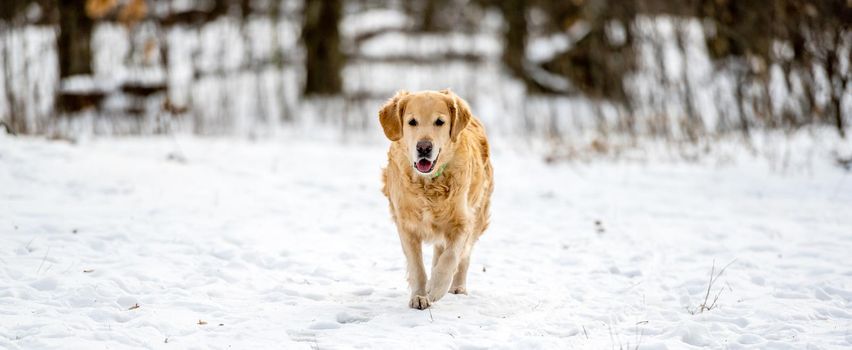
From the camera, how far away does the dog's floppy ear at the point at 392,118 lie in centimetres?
423

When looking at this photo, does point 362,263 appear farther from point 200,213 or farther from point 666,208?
point 666,208

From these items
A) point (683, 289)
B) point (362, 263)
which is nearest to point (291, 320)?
point (362, 263)

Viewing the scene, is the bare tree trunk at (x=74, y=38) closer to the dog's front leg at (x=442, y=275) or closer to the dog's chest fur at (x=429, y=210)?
the dog's chest fur at (x=429, y=210)

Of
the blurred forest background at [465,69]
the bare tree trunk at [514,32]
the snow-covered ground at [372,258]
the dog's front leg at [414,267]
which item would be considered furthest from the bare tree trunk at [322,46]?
the dog's front leg at [414,267]

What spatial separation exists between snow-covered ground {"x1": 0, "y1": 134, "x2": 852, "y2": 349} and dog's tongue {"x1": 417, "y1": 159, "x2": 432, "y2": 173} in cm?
80

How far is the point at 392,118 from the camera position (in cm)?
425

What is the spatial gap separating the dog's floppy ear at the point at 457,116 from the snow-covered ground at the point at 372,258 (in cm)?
102

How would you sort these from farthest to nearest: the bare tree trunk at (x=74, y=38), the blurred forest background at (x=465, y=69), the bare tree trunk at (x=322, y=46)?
the bare tree trunk at (x=322, y=46)
the bare tree trunk at (x=74, y=38)
the blurred forest background at (x=465, y=69)

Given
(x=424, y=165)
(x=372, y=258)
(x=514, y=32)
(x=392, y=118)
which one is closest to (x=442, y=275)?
(x=424, y=165)

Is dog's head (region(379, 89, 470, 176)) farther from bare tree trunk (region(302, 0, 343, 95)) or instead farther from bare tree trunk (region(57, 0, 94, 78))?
bare tree trunk (region(302, 0, 343, 95))

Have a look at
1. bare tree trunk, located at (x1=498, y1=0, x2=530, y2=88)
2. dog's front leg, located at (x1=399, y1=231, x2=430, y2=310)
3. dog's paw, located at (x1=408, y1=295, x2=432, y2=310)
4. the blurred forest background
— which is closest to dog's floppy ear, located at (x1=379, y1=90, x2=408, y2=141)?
dog's front leg, located at (x1=399, y1=231, x2=430, y2=310)

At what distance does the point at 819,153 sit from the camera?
8617 millimetres

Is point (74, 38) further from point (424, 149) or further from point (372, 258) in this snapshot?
point (424, 149)

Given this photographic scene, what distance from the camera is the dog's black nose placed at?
390 cm
